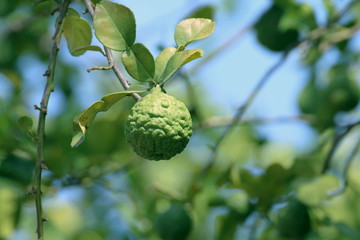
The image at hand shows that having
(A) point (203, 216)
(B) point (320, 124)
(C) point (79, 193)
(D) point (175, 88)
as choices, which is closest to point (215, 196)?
(A) point (203, 216)

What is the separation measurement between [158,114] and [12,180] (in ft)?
3.30

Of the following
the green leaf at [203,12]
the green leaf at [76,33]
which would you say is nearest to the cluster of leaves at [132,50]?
the green leaf at [76,33]

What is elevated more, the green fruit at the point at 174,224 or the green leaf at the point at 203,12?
the green leaf at the point at 203,12

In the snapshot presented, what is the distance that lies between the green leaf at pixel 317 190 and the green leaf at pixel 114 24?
861mm

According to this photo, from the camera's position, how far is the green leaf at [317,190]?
184 cm

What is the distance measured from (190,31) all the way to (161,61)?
0.27ft

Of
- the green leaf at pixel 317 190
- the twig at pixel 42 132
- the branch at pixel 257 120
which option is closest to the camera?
the twig at pixel 42 132

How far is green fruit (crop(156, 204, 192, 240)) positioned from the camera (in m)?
1.86

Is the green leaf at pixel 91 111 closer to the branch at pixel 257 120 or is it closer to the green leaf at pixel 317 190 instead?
the green leaf at pixel 317 190

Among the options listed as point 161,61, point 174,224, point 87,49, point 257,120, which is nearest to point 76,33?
point 87,49

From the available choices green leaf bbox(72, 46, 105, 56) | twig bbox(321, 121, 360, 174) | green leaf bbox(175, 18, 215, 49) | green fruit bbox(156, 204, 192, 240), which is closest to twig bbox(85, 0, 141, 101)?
green leaf bbox(72, 46, 105, 56)

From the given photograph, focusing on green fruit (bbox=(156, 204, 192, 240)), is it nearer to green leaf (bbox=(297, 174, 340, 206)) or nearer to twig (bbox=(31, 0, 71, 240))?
green leaf (bbox=(297, 174, 340, 206))

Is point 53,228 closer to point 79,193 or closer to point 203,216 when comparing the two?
point 79,193

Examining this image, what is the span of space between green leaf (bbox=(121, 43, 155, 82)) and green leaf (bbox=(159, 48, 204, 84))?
0.12 ft
